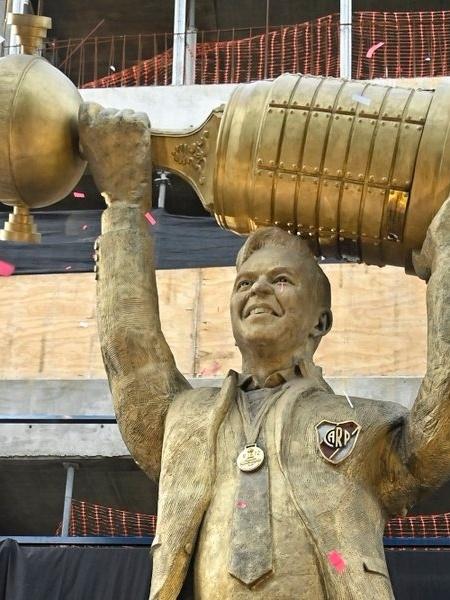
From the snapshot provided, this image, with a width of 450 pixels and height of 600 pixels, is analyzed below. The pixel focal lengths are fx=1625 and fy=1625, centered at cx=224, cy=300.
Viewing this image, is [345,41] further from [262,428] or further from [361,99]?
[262,428]

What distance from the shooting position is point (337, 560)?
6.12 m

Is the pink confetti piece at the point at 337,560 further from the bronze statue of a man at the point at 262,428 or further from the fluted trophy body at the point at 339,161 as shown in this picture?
the fluted trophy body at the point at 339,161

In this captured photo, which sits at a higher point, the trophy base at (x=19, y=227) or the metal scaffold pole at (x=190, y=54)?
the metal scaffold pole at (x=190, y=54)

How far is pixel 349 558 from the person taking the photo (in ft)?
20.1

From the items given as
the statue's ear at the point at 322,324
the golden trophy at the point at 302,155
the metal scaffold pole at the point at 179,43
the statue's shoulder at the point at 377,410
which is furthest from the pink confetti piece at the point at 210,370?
the statue's shoulder at the point at 377,410

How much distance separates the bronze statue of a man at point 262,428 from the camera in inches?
243

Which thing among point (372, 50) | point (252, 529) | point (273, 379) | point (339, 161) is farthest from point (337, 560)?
point (372, 50)

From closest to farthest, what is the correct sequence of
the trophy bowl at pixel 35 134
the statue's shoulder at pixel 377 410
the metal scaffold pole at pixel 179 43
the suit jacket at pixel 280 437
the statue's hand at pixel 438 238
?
the suit jacket at pixel 280 437
the statue's hand at pixel 438 238
the statue's shoulder at pixel 377 410
the trophy bowl at pixel 35 134
the metal scaffold pole at pixel 179 43

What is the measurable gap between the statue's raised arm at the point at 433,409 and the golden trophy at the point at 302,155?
0.26 m

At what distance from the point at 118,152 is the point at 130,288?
24.0 inches

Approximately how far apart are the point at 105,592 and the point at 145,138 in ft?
17.7

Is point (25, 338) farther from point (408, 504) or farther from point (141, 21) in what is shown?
point (408, 504)

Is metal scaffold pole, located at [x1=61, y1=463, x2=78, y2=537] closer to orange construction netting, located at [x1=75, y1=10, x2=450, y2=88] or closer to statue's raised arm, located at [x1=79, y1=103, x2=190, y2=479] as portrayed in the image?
orange construction netting, located at [x1=75, y1=10, x2=450, y2=88]

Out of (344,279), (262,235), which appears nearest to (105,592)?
(344,279)
